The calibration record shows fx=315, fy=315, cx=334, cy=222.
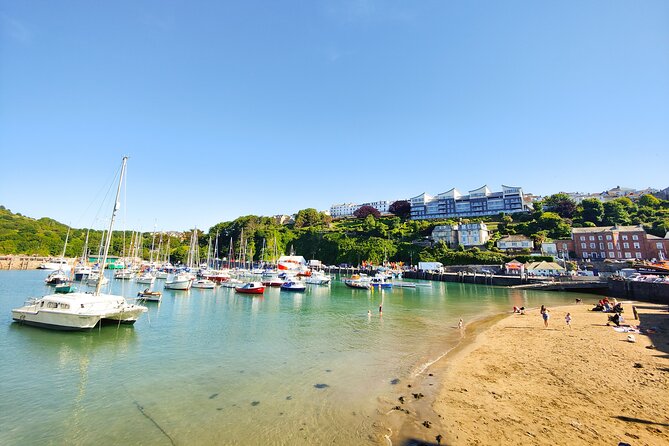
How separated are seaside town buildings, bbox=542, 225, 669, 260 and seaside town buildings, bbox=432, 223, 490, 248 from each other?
61.7 ft

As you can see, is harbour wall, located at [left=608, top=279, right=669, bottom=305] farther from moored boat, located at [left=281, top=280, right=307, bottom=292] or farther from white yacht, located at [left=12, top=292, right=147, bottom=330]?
white yacht, located at [left=12, top=292, right=147, bottom=330]

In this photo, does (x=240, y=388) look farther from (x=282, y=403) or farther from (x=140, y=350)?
(x=140, y=350)

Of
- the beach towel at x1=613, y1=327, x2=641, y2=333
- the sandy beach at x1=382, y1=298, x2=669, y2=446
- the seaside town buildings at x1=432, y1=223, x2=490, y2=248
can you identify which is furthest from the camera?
the seaside town buildings at x1=432, y1=223, x2=490, y2=248

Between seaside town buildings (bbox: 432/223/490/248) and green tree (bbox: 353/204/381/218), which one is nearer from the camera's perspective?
seaside town buildings (bbox: 432/223/490/248)

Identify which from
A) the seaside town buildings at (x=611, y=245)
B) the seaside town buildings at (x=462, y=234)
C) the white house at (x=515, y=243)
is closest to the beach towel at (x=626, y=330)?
the seaside town buildings at (x=611, y=245)

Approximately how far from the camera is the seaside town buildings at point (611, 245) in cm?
7925

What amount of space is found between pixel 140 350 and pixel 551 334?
97.0 feet

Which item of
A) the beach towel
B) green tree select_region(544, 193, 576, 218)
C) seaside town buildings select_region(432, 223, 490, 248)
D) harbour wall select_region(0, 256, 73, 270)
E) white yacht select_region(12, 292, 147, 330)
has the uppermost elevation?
green tree select_region(544, 193, 576, 218)

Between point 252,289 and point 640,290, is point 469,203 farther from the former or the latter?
point 252,289

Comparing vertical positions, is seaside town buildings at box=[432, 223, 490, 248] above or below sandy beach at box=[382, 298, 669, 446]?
above

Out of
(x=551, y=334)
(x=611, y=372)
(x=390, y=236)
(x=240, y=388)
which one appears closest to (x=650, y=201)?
(x=390, y=236)

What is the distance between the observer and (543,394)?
13.5 m

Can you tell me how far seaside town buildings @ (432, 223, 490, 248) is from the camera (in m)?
106

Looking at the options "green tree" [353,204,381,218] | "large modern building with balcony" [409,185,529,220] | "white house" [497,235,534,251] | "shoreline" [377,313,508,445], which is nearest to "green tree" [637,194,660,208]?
"large modern building with balcony" [409,185,529,220]
